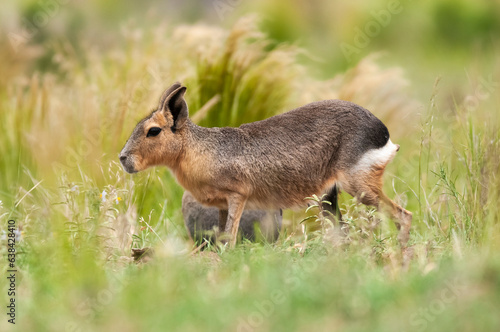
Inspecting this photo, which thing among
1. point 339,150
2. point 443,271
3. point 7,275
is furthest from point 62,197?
point 443,271

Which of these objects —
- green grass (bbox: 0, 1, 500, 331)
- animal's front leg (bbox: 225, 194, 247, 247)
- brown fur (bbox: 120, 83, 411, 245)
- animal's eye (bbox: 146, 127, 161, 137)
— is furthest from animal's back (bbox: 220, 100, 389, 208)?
animal's eye (bbox: 146, 127, 161, 137)

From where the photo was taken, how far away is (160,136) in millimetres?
5141

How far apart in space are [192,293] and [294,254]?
4.62ft

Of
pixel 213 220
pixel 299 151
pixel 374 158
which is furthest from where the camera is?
pixel 213 220

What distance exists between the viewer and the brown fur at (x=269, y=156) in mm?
5164

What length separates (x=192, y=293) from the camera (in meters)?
3.36

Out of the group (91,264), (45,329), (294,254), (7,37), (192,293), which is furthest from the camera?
(7,37)

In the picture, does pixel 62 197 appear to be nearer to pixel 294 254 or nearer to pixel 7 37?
pixel 294 254

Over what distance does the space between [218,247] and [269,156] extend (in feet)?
2.47

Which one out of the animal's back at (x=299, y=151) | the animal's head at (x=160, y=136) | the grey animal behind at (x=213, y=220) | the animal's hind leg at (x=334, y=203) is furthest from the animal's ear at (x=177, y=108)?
the animal's hind leg at (x=334, y=203)

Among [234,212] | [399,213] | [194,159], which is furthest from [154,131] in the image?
[399,213]

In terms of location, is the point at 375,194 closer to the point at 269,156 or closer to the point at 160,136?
the point at 269,156

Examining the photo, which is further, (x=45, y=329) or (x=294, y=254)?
(x=294, y=254)

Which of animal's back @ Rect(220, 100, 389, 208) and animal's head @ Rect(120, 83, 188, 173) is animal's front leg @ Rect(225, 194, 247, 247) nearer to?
animal's back @ Rect(220, 100, 389, 208)
